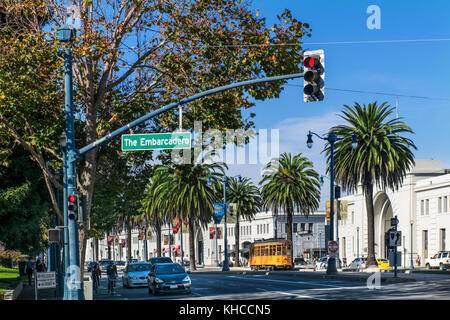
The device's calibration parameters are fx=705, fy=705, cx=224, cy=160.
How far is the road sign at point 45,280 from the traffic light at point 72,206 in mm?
3167

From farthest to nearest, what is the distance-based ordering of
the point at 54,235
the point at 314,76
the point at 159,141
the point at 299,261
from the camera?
the point at 299,261 → the point at 54,235 → the point at 159,141 → the point at 314,76

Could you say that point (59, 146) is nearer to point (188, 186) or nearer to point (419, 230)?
point (188, 186)

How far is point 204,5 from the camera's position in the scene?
91.8ft

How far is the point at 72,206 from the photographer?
23.4m

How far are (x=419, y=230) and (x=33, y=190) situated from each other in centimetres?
5528

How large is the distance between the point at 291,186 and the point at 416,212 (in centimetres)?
1830

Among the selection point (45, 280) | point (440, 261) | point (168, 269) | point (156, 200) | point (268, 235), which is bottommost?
point (268, 235)

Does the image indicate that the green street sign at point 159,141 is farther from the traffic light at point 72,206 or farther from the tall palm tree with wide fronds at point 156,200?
the tall palm tree with wide fronds at point 156,200

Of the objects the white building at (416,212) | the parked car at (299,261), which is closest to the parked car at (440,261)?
the white building at (416,212)

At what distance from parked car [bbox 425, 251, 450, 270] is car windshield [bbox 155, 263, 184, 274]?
3474 centimetres

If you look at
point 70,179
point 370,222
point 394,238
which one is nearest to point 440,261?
point 370,222

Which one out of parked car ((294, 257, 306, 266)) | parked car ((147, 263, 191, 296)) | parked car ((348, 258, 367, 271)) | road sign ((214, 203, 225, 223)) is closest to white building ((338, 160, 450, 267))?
parked car ((348, 258, 367, 271))

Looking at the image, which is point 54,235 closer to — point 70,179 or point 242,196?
point 70,179

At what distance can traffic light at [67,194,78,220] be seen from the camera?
23.3 meters
